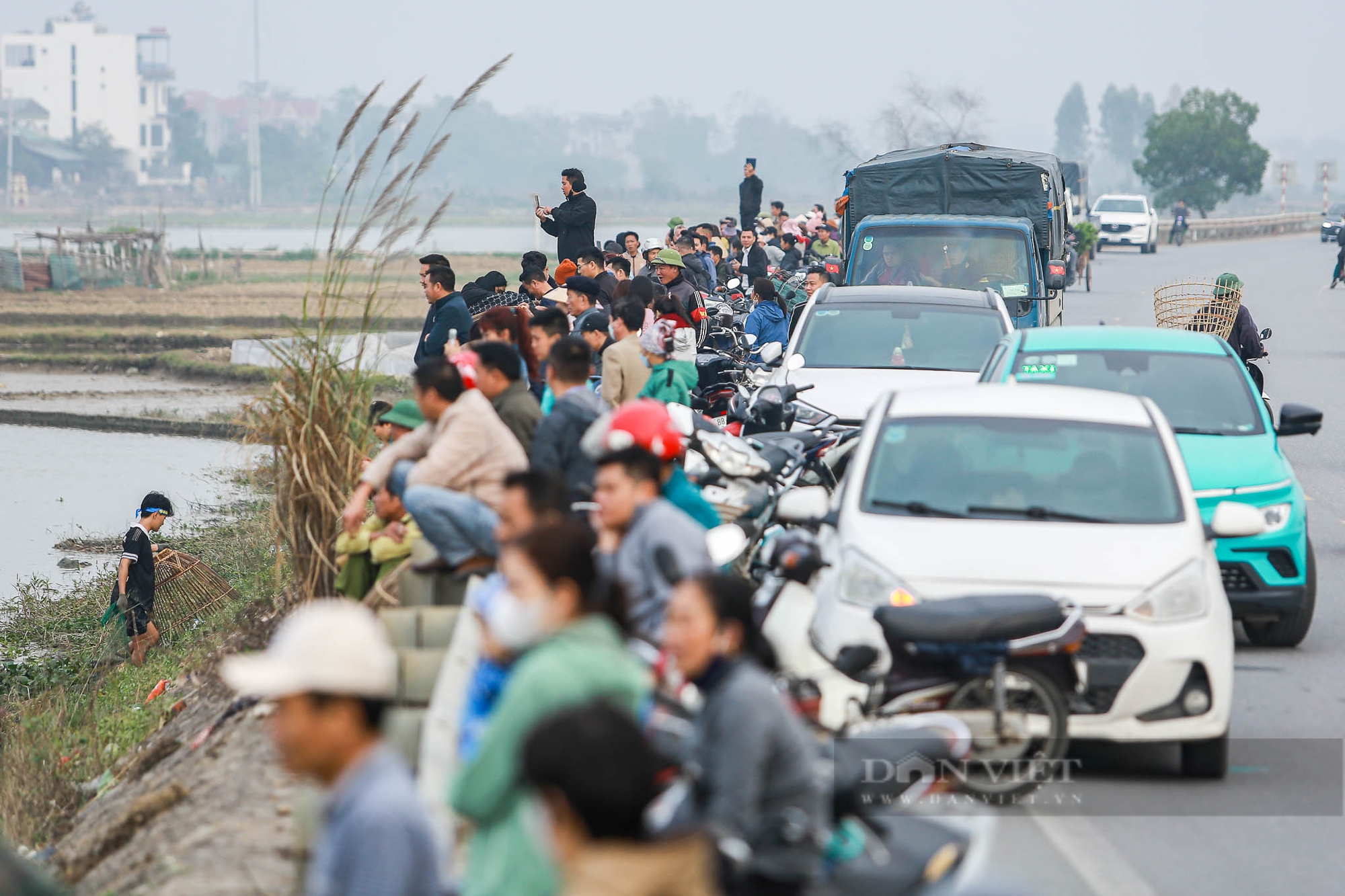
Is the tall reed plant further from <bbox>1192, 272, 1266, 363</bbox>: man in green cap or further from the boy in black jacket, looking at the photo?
<bbox>1192, 272, 1266, 363</bbox>: man in green cap

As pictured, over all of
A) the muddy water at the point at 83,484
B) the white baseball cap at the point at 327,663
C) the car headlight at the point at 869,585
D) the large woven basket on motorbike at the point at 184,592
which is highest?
the white baseball cap at the point at 327,663

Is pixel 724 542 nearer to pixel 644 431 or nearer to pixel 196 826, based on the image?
pixel 644 431

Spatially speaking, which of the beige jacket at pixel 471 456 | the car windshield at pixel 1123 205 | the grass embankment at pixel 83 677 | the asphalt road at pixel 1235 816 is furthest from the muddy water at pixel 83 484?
the car windshield at pixel 1123 205

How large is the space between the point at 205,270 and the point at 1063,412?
214 feet

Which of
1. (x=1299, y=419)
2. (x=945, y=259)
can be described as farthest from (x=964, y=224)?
(x=1299, y=419)

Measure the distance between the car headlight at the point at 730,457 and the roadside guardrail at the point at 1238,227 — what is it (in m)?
57.3

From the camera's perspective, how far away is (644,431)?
19.4ft

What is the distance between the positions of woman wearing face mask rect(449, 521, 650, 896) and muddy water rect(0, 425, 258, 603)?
1427 cm

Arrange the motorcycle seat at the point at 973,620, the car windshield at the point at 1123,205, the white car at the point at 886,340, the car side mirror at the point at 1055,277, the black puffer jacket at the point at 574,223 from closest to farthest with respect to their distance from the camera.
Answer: the motorcycle seat at the point at 973,620, the white car at the point at 886,340, the black puffer jacket at the point at 574,223, the car side mirror at the point at 1055,277, the car windshield at the point at 1123,205

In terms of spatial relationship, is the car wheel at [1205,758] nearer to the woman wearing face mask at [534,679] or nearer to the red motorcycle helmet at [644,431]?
the red motorcycle helmet at [644,431]

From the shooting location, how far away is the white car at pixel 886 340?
12.4m

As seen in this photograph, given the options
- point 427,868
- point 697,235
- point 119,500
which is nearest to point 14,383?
point 119,500

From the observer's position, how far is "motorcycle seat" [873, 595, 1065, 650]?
593cm

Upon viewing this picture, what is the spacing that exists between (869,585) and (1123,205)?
2047 inches
